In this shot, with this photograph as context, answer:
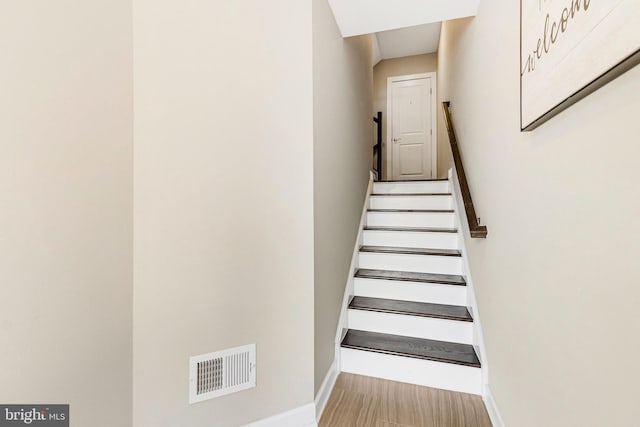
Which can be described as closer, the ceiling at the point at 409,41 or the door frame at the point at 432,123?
the ceiling at the point at 409,41

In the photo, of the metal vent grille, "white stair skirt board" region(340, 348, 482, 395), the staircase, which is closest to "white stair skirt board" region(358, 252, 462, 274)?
the staircase

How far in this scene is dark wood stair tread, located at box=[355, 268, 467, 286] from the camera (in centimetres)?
216

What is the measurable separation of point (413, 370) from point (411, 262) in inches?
35.3

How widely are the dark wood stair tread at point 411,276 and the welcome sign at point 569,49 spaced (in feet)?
4.75

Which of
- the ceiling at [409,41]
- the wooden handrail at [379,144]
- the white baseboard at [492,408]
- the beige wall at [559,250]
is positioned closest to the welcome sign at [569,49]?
the beige wall at [559,250]

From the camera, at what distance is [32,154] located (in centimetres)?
87

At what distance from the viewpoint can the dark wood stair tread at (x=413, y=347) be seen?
174 cm

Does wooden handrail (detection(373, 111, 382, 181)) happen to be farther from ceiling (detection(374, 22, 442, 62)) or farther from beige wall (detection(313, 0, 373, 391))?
beige wall (detection(313, 0, 373, 391))

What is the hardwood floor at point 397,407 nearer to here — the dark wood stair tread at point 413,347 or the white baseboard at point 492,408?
the white baseboard at point 492,408

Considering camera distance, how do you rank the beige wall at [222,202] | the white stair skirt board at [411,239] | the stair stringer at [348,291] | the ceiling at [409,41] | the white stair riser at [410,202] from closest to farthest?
the beige wall at [222,202]
the stair stringer at [348,291]
the white stair skirt board at [411,239]
the white stair riser at [410,202]
the ceiling at [409,41]

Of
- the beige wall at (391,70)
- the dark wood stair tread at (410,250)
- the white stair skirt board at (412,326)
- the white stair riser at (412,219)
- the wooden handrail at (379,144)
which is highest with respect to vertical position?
the beige wall at (391,70)

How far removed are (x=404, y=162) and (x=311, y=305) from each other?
390 cm

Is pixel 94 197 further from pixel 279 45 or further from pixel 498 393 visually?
pixel 498 393

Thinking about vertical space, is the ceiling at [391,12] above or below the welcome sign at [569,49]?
above
